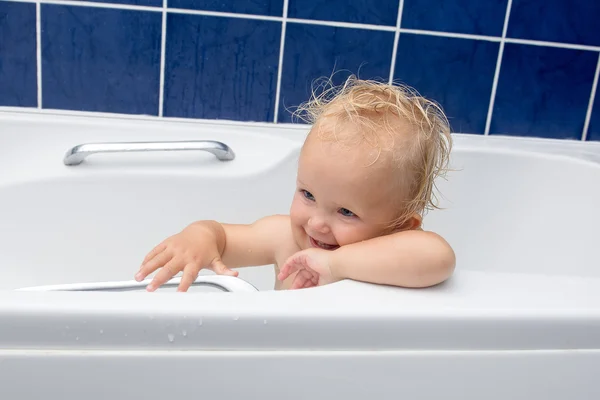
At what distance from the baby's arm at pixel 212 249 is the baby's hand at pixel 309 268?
0.06 m

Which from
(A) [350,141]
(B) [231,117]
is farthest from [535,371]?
(B) [231,117]

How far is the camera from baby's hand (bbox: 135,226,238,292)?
74 centimetres

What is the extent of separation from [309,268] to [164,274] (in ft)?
0.52

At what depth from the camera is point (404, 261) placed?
69cm

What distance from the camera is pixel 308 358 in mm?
615

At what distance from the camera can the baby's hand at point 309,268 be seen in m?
0.76

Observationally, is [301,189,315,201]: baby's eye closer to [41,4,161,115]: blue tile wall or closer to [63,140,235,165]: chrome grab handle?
[63,140,235,165]: chrome grab handle

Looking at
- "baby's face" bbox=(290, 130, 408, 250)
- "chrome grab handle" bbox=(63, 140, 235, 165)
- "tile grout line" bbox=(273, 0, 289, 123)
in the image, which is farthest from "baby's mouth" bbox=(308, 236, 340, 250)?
"tile grout line" bbox=(273, 0, 289, 123)

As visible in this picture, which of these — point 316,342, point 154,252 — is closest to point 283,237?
point 154,252

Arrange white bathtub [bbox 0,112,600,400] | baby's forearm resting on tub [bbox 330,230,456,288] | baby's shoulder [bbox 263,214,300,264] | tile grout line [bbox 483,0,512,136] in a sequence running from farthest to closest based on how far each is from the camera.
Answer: tile grout line [bbox 483,0,512,136]
baby's shoulder [bbox 263,214,300,264]
baby's forearm resting on tub [bbox 330,230,456,288]
white bathtub [bbox 0,112,600,400]

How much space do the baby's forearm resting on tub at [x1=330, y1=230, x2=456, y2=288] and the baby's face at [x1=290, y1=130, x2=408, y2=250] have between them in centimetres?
8

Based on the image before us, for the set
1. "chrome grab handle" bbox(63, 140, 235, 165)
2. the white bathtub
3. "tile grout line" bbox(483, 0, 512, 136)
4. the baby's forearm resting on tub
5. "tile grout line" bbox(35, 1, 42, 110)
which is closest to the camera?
the white bathtub

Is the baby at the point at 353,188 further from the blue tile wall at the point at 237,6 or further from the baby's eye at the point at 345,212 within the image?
the blue tile wall at the point at 237,6

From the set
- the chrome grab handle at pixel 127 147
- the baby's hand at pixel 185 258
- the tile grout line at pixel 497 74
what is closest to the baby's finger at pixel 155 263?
the baby's hand at pixel 185 258
